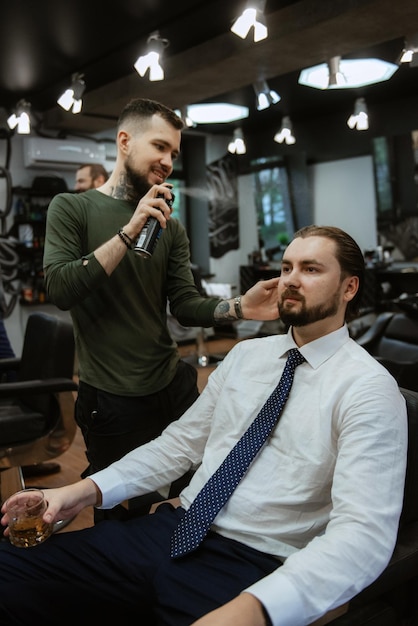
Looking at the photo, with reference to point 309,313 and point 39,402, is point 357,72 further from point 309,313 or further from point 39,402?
point 309,313

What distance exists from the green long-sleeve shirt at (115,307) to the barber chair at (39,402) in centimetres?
82

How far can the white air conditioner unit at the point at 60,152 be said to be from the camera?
20.2 ft

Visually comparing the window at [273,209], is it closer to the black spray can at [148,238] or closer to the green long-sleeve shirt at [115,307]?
the green long-sleeve shirt at [115,307]

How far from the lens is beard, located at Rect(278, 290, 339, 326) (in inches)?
54.0

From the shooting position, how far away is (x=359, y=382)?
121 centimetres

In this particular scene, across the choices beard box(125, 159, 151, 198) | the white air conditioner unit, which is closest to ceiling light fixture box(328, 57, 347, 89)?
beard box(125, 159, 151, 198)

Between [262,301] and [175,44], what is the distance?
3445 mm

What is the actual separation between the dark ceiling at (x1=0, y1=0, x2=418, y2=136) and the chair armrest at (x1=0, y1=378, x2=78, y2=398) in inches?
94.1

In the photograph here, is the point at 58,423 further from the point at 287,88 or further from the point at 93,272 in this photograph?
the point at 287,88

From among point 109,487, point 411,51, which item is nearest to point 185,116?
point 411,51

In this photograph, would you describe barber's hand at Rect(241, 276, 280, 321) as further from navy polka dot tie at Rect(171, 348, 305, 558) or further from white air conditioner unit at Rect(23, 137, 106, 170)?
white air conditioner unit at Rect(23, 137, 106, 170)

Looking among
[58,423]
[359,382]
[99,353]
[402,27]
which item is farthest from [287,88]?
[359,382]

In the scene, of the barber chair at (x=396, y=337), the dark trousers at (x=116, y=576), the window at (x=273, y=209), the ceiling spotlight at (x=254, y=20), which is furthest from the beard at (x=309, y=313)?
the window at (x=273, y=209)

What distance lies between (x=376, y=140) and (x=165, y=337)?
5.80 m
